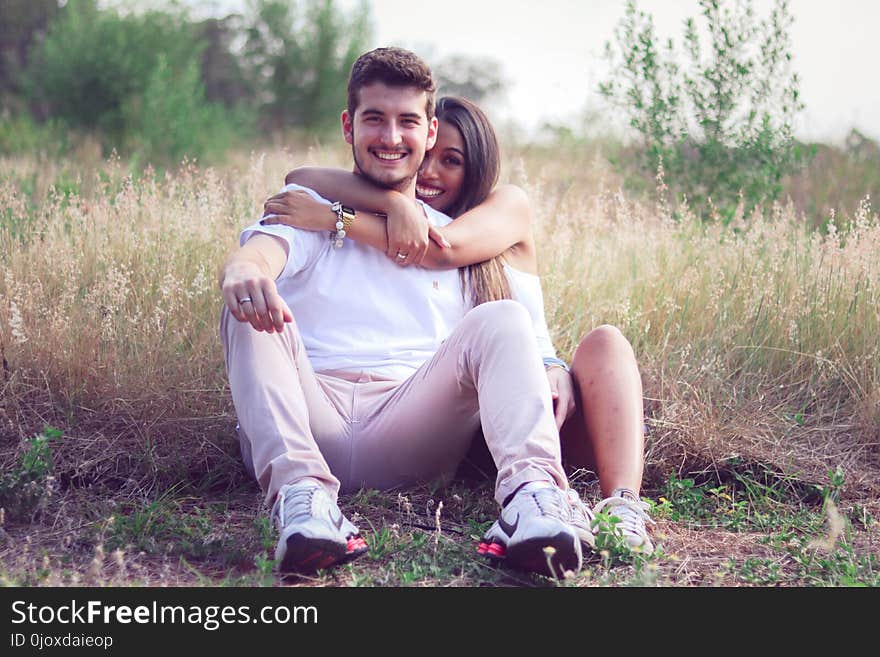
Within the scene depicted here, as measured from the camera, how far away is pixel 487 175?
3.56 m

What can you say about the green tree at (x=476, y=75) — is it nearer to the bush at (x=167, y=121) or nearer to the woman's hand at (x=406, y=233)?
the bush at (x=167, y=121)

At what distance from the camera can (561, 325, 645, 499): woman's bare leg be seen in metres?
2.78

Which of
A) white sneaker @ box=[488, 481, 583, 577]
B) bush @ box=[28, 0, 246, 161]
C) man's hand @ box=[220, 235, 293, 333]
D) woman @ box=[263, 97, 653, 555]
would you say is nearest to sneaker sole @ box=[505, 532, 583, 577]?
white sneaker @ box=[488, 481, 583, 577]

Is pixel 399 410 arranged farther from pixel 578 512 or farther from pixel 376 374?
pixel 578 512

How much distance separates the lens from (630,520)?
2.57 m

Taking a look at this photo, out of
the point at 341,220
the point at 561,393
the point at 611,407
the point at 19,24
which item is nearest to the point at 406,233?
the point at 341,220

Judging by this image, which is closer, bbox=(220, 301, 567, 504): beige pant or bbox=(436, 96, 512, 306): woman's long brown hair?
bbox=(220, 301, 567, 504): beige pant

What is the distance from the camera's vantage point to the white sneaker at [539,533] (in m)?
2.20

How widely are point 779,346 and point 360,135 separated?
226cm

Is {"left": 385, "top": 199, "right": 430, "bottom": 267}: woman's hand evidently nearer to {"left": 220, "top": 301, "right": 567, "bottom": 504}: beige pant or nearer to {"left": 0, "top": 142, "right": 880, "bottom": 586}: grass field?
{"left": 220, "top": 301, "right": 567, "bottom": 504}: beige pant

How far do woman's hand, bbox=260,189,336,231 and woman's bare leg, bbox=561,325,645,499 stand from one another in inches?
38.1

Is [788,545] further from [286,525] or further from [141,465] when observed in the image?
[141,465]

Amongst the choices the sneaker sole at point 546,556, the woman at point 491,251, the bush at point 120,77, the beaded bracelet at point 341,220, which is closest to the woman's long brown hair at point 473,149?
the woman at point 491,251

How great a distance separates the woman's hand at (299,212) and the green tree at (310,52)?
11523 mm
